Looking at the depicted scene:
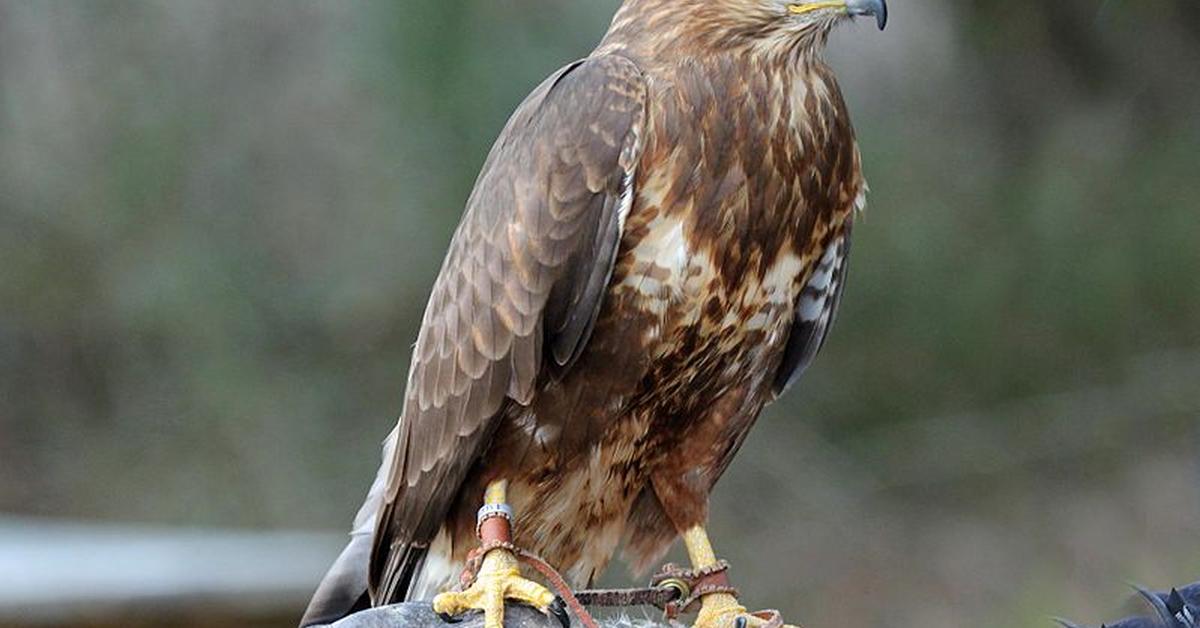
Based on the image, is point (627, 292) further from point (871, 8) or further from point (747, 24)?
point (871, 8)

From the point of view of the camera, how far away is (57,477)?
396 inches

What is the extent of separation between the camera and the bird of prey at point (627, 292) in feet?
10.6

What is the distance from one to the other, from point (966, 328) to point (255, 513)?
3.63m

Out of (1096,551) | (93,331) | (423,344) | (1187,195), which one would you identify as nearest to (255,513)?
(93,331)

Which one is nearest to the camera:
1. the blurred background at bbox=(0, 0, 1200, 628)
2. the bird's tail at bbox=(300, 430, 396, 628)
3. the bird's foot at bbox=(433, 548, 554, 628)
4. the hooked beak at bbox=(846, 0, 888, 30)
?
the bird's foot at bbox=(433, 548, 554, 628)

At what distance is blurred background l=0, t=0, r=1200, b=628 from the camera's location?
6.90 m

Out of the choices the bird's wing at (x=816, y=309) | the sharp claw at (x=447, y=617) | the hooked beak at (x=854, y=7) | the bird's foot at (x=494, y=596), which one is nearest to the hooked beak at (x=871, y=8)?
the hooked beak at (x=854, y=7)

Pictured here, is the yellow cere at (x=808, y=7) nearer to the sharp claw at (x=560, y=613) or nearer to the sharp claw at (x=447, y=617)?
the sharp claw at (x=560, y=613)

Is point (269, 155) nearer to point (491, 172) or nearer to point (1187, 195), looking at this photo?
point (1187, 195)

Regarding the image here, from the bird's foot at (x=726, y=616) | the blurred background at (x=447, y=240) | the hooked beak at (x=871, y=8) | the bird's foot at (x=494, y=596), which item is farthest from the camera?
the blurred background at (x=447, y=240)

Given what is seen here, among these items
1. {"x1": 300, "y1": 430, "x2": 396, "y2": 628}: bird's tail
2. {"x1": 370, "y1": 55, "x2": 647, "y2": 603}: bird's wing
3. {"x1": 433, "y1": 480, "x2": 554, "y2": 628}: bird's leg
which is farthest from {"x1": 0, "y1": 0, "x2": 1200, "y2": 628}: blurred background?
{"x1": 433, "y1": 480, "x2": 554, "y2": 628}: bird's leg

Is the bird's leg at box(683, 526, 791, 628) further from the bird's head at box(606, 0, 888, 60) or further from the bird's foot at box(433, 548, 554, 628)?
the bird's head at box(606, 0, 888, 60)

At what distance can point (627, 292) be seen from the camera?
3254mm

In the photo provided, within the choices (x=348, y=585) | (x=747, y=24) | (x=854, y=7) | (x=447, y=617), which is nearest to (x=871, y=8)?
(x=854, y=7)
